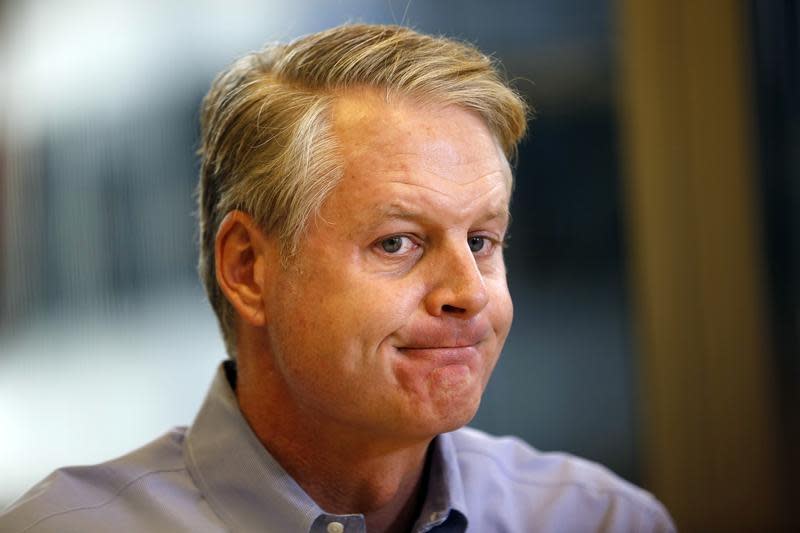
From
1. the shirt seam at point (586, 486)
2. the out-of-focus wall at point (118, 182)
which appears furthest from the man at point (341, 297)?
the out-of-focus wall at point (118, 182)

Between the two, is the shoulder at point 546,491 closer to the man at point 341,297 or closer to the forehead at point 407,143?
the man at point 341,297

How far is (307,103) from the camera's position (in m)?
1.59

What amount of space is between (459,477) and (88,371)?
1.44 meters

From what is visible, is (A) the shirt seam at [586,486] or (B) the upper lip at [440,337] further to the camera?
(A) the shirt seam at [586,486]

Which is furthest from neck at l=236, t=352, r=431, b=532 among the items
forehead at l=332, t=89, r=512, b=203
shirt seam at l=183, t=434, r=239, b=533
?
forehead at l=332, t=89, r=512, b=203

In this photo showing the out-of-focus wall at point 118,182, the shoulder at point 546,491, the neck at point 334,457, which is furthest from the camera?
the out-of-focus wall at point 118,182

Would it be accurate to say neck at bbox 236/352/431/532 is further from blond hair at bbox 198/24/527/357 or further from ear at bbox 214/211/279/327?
blond hair at bbox 198/24/527/357

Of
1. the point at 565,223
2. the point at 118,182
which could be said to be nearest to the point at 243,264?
the point at 118,182

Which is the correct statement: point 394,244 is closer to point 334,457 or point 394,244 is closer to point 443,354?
point 443,354

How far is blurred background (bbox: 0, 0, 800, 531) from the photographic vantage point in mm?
2809

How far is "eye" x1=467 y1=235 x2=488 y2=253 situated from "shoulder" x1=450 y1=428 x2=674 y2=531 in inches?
16.9

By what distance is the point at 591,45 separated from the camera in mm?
3170

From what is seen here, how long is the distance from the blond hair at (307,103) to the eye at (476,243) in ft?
0.61

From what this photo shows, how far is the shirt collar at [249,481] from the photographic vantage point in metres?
1.55
